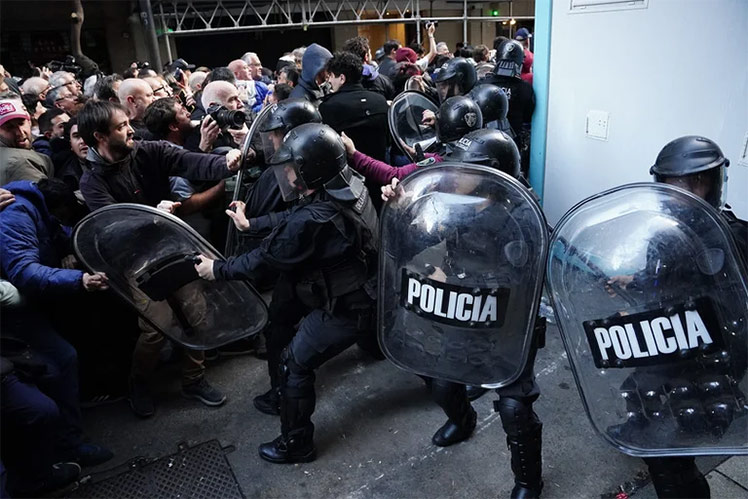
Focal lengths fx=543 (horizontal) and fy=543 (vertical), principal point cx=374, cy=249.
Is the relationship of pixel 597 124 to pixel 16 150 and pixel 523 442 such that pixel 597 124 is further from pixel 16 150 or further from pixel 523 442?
pixel 16 150

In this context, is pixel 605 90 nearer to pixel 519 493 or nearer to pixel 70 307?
pixel 519 493

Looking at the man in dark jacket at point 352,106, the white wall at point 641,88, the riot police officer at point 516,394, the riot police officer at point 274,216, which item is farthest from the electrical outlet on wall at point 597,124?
the riot police officer at point 274,216

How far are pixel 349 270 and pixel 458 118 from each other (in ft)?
4.09

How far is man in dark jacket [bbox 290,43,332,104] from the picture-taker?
449cm

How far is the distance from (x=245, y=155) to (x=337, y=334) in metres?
1.20

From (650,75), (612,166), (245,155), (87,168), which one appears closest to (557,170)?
(612,166)

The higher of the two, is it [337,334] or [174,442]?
[337,334]

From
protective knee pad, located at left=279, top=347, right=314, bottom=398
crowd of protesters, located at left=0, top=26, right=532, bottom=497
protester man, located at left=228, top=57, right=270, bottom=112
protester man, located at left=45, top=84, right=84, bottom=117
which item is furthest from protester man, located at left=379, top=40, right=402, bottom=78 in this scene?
protective knee pad, located at left=279, top=347, right=314, bottom=398

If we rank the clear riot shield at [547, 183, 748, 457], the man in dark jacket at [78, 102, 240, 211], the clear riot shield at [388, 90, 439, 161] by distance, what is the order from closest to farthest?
the clear riot shield at [547, 183, 748, 457] → the man in dark jacket at [78, 102, 240, 211] → the clear riot shield at [388, 90, 439, 161]

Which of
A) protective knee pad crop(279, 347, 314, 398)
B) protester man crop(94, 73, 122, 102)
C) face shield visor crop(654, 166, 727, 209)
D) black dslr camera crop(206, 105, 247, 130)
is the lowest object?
protective knee pad crop(279, 347, 314, 398)

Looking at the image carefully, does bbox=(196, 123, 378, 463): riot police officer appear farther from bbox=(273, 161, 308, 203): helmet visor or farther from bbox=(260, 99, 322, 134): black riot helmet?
bbox=(260, 99, 322, 134): black riot helmet

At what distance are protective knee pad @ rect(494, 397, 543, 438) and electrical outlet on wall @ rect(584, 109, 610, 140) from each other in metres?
2.44

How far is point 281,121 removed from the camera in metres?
3.03

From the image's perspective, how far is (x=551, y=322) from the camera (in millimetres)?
4070
